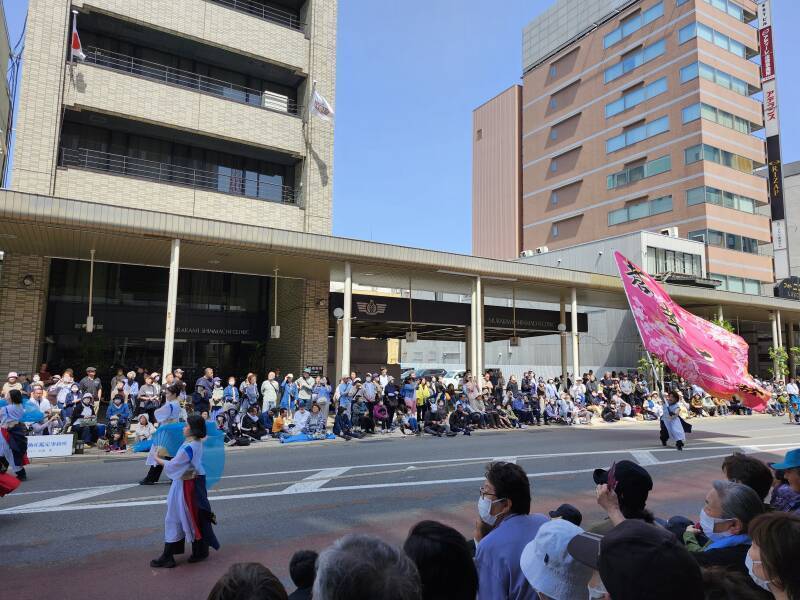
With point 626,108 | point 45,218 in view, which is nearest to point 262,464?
point 45,218

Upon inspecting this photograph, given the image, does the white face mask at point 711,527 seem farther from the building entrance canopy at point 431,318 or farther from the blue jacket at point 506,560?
the building entrance canopy at point 431,318

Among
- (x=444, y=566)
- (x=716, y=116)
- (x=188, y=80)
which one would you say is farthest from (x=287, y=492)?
(x=716, y=116)

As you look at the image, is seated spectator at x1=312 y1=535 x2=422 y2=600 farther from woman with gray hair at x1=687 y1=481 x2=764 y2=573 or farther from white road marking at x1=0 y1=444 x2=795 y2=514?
white road marking at x1=0 y1=444 x2=795 y2=514

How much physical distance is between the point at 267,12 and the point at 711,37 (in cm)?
3880

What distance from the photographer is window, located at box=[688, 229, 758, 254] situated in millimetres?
42875

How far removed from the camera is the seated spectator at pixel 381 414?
18.9 metres

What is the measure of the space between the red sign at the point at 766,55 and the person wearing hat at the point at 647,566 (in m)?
55.7

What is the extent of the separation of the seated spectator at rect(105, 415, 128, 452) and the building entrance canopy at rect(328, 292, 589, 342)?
9681mm

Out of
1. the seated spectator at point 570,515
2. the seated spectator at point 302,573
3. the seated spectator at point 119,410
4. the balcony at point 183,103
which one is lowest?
the seated spectator at point 119,410

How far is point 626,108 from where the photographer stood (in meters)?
50.3

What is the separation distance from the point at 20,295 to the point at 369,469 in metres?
14.2

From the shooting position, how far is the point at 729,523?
3645 millimetres

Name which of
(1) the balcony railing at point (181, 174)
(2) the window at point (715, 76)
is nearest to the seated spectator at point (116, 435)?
(1) the balcony railing at point (181, 174)

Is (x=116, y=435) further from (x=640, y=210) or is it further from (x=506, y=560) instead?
(x=640, y=210)
